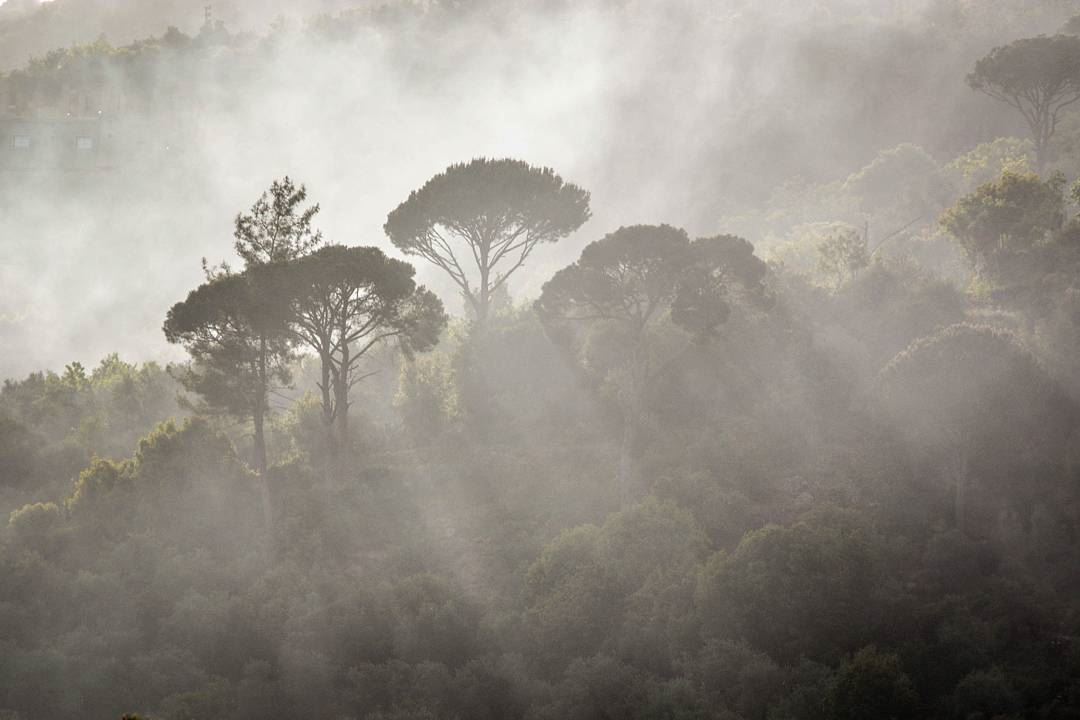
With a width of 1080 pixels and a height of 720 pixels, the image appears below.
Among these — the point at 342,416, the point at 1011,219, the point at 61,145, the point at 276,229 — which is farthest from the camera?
the point at 61,145

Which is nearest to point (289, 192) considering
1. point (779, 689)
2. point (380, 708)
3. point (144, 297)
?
point (380, 708)

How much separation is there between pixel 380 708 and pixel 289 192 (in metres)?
21.5

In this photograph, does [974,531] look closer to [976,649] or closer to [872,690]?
[976,649]

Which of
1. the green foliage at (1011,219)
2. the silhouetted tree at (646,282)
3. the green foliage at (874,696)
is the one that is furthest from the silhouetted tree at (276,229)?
the green foliage at (1011,219)

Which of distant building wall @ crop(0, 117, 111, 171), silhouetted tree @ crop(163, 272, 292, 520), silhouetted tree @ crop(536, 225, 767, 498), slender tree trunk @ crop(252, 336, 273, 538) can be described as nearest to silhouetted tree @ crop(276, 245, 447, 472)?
silhouetted tree @ crop(163, 272, 292, 520)

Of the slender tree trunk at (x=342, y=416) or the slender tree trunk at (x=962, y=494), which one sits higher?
the slender tree trunk at (x=342, y=416)

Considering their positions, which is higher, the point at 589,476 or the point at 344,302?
the point at 344,302

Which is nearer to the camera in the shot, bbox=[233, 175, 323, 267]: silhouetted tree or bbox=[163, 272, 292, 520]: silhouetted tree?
bbox=[163, 272, 292, 520]: silhouetted tree

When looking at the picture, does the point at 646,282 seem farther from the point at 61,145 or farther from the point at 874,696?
the point at 61,145

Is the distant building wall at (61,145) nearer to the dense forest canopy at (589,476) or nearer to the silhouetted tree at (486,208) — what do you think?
the dense forest canopy at (589,476)

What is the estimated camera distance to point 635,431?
36219mm

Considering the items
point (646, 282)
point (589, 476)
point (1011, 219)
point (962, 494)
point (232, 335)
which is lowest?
point (962, 494)

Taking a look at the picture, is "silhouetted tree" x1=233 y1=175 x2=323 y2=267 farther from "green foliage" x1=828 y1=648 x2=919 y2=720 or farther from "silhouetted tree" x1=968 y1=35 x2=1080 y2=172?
"silhouetted tree" x1=968 y1=35 x2=1080 y2=172

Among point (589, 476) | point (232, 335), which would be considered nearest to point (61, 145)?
point (232, 335)
